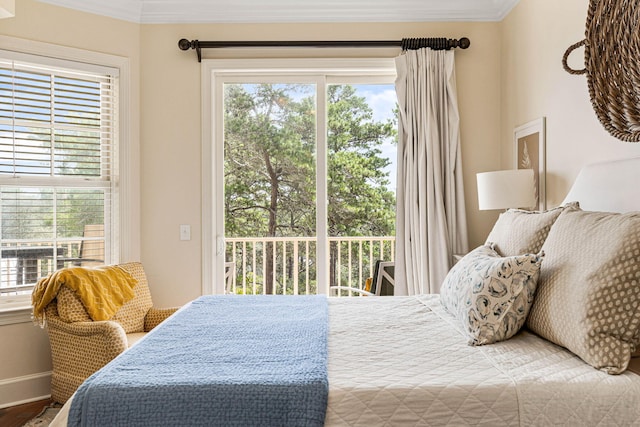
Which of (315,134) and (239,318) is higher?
(315,134)

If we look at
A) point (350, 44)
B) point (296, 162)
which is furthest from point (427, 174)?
point (350, 44)

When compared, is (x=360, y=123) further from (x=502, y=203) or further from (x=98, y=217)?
(x=98, y=217)

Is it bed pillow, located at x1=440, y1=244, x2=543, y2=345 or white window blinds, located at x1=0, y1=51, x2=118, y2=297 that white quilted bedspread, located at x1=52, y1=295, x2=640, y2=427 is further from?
white window blinds, located at x1=0, y1=51, x2=118, y2=297

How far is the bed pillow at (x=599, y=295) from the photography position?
136cm

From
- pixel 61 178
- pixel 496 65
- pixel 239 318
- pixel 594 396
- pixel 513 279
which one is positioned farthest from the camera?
pixel 496 65

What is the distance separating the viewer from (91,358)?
273 centimetres

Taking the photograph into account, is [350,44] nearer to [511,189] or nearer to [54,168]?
[511,189]

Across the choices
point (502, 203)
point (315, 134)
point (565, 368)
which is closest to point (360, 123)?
point (315, 134)

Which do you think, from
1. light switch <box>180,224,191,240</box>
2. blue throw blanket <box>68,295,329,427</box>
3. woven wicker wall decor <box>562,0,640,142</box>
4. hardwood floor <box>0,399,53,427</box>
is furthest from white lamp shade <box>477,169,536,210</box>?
hardwood floor <box>0,399,53,427</box>

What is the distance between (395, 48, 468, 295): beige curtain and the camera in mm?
3393

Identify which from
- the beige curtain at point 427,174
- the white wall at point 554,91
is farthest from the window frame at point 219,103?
the white wall at point 554,91

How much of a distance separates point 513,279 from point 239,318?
1.10m

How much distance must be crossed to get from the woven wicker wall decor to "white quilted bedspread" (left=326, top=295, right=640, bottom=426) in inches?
40.4

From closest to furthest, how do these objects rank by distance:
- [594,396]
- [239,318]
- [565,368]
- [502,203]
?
[594,396]
[565,368]
[239,318]
[502,203]
